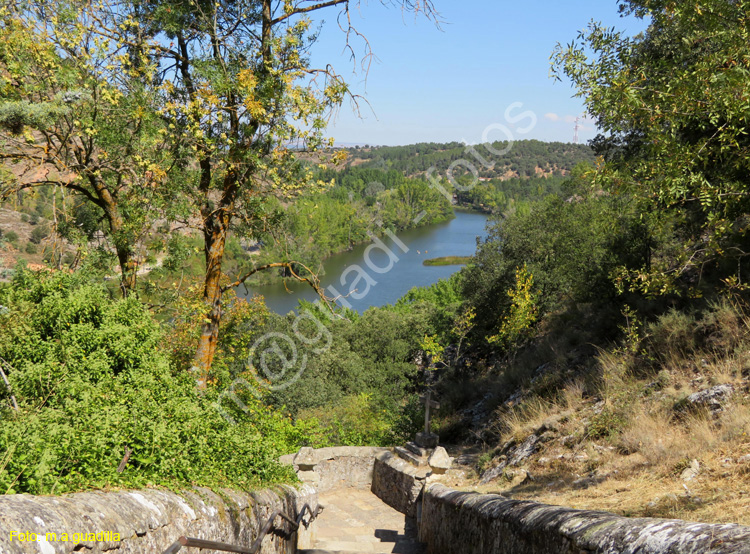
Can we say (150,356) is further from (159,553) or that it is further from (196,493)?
(159,553)

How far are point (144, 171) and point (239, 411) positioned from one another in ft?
13.3

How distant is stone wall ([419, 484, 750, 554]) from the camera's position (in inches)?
82.4

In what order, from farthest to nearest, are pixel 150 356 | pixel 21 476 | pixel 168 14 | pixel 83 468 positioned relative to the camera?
pixel 168 14 → pixel 150 356 → pixel 83 468 → pixel 21 476

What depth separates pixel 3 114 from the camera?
563 cm

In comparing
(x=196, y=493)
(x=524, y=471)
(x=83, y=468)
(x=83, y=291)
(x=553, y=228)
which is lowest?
(x=524, y=471)

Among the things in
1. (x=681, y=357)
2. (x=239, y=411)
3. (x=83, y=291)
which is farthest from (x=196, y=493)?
(x=681, y=357)

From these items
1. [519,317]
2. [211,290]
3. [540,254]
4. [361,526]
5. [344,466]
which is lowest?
[361,526]

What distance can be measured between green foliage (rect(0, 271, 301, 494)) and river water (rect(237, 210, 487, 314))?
1210 inches

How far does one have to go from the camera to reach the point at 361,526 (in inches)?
335

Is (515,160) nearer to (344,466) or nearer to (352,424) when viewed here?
(352,424)

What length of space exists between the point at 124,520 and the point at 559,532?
2331mm

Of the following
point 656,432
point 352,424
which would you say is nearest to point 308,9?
point 656,432

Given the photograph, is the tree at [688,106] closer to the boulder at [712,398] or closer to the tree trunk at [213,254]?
the boulder at [712,398]

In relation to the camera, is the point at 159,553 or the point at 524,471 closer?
the point at 159,553
